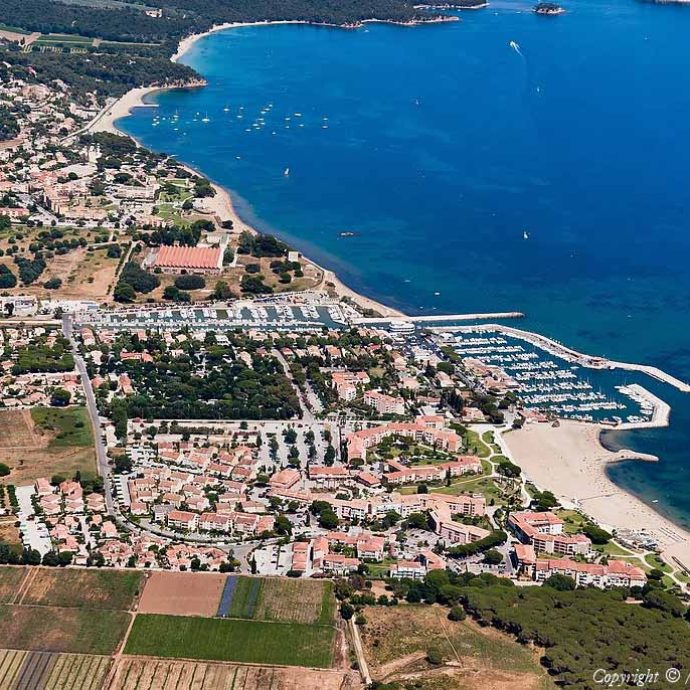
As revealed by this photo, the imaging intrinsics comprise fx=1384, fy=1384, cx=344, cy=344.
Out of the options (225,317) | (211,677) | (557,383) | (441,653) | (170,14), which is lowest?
(170,14)

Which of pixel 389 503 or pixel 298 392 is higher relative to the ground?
pixel 389 503

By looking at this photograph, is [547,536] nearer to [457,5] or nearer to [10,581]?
[10,581]

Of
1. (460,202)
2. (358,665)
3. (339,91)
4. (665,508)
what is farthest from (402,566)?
(339,91)

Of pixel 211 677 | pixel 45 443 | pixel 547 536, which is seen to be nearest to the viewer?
pixel 211 677

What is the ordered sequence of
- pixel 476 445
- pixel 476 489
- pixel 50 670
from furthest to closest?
pixel 476 445 < pixel 476 489 < pixel 50 670

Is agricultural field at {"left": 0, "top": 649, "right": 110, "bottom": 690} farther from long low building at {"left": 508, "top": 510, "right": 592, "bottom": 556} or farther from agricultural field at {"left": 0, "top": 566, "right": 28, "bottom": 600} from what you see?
long low building at {"left": 508, "top": 510, "right": 592, "bottom": 556}

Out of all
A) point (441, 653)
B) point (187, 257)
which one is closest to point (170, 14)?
point (187, 257)

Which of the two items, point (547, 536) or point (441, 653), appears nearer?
point (441, 653)
